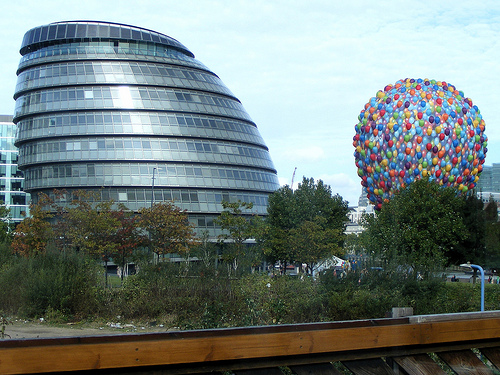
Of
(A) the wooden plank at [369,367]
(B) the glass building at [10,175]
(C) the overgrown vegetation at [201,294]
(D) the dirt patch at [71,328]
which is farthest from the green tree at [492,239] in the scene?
(B) the glass building at [10,175]

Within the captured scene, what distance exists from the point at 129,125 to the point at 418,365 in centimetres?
6549

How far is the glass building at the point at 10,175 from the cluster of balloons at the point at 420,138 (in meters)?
75.2

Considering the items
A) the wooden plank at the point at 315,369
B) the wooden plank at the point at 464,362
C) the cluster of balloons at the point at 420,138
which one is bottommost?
the wooden plank at the point at 464,362

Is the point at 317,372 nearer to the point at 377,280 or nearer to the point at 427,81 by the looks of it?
the point at 377,280

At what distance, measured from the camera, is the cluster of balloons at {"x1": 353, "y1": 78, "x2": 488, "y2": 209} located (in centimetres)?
4606

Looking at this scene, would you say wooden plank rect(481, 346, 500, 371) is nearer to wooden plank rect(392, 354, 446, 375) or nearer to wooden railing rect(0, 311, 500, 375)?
wooden railing rect(0, 311, 500, 375)

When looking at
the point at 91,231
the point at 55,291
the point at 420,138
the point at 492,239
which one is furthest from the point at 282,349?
the point at 91,231

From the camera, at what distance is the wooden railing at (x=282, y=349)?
3982mm

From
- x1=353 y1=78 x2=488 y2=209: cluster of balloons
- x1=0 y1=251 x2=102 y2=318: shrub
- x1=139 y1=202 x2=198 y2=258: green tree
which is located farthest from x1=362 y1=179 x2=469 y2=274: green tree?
x1=0 y1=251 x2=102 y2=318: shrub

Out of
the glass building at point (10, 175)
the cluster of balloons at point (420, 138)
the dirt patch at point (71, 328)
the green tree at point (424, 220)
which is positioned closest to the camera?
the dirt patch at point (71, 328)

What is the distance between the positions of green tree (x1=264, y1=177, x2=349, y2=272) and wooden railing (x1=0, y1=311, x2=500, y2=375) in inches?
1910

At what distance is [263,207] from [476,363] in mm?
68667

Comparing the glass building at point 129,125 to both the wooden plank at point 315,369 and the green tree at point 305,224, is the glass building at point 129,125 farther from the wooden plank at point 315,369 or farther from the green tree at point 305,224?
the wooden plank at point 315,369

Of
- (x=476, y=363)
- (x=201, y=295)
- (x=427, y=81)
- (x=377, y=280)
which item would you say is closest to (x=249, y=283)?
(x=201, y=295)
